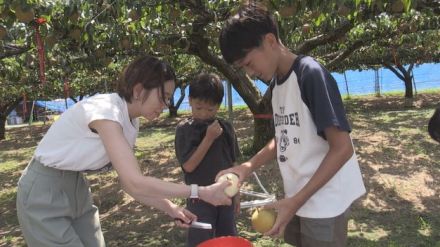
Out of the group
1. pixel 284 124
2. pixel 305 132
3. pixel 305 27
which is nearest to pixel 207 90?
pixel 284 124

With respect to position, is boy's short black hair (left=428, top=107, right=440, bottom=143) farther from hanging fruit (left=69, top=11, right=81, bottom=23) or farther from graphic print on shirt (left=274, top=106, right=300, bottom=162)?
hanging fruit (left=69, top=11, right=81, bottom=23)

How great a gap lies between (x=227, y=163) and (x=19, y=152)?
10904mm

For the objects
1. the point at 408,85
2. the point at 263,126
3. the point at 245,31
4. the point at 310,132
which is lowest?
the point at 408,85

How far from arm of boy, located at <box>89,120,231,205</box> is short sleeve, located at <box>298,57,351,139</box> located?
1.37ft

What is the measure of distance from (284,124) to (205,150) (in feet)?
2.68

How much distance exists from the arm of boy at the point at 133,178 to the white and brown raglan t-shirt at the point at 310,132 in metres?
0.28

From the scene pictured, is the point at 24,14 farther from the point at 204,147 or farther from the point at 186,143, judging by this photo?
the point at 204,147

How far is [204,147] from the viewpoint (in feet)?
7.96

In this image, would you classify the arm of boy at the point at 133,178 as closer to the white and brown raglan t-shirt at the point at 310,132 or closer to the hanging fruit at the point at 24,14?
the white and brown raglan t-shirt at the point at 310,132

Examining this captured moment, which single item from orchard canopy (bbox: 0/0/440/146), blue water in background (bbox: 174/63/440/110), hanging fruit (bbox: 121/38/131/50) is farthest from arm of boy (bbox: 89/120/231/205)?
blue water in background (bbox: 174/63/440/110)

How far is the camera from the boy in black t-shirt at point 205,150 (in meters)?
2.48

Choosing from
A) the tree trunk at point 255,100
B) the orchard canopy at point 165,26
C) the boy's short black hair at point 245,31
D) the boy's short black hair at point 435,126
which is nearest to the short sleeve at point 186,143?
the orchard canopy at point 165,26

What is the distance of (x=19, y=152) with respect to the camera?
1223 centimetres

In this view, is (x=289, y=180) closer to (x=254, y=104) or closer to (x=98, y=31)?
(x=98, y=31)
